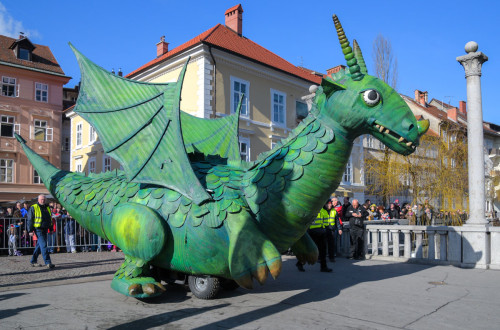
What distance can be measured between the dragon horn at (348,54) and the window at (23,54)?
28.4 m

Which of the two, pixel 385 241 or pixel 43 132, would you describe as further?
pixel 43 132

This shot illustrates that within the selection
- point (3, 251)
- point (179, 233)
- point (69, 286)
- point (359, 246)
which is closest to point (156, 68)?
point (3, 251)

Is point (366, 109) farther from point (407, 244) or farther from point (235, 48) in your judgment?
point (235, 48)

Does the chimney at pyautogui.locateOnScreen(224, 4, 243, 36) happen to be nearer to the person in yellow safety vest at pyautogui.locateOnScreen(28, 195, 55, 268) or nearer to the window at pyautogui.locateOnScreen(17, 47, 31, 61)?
the window at pyautogui.locateOnScreen(17, 47, 31, 61)

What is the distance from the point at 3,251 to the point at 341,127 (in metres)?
10.8

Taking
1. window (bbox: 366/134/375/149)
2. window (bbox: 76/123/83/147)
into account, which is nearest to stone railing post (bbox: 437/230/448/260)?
window (bbox: 366/134/375/149)

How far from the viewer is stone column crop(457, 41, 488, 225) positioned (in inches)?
324

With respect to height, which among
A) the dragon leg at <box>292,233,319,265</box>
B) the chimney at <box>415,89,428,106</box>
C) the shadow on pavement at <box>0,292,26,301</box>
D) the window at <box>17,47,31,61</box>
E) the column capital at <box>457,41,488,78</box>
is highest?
the window at <box>17,47,31,61</box>

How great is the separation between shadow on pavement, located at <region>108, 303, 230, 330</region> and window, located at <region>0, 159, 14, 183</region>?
83.3ft

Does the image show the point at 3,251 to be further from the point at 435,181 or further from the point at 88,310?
the point at 435,181

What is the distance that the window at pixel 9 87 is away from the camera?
2519 centimetres

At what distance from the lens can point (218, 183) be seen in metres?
4.40

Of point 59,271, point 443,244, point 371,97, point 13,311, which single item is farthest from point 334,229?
point 13,311

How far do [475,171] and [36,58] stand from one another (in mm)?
28305
